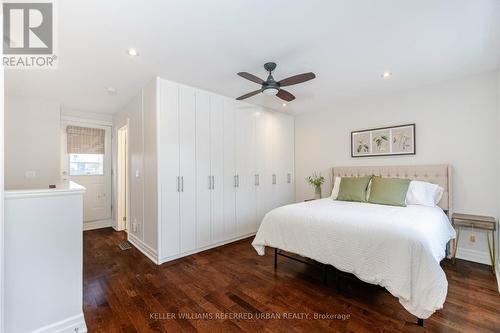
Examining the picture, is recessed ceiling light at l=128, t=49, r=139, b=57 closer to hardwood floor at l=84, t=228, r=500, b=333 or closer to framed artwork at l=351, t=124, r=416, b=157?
hardwood floor at l=84, t=228, r=500, b=333

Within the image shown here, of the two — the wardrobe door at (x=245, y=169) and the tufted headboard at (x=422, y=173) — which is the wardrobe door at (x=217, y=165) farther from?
the tufted headboard at (x=422, y=173)

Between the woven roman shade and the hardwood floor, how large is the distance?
2.49 meters

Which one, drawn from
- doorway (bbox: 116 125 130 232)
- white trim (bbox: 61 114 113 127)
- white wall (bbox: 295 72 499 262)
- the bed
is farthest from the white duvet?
white trim (bbox: 61 114 113 127)

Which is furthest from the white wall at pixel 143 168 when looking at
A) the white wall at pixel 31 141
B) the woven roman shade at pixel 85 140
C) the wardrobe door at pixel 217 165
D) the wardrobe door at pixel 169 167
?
the white wall at pixel 31 141

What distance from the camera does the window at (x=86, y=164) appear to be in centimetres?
454

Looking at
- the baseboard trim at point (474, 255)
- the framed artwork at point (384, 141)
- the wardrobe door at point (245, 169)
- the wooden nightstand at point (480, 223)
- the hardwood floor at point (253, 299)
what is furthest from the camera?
the wardrobe door at point (245, 169)

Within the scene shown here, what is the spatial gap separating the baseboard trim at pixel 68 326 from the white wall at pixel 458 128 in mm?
4310

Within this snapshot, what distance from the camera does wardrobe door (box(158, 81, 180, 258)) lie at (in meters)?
3.09

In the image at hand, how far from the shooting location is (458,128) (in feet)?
10.5

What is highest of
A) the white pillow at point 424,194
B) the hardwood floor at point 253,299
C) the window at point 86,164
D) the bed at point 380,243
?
the window at point 86,164

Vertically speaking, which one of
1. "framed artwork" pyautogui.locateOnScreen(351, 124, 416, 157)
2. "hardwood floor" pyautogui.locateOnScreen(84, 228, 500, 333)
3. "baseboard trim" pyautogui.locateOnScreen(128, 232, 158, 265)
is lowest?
"hardwood floor" pyautogui.locateOnScreen(84, 228, 500, 333)

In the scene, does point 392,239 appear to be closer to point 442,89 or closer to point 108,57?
point 442,89

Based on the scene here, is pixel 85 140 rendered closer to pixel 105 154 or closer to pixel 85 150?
pixel 85 150

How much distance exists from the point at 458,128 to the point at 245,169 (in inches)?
128
